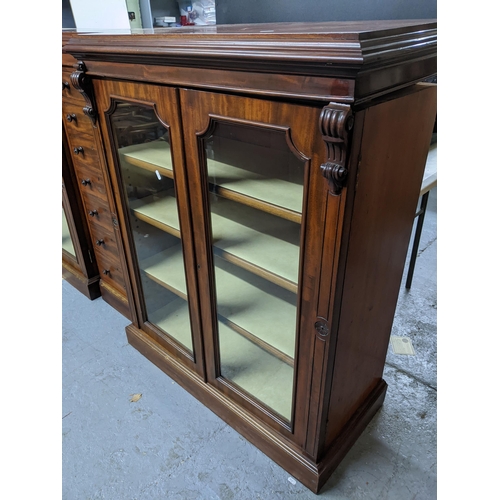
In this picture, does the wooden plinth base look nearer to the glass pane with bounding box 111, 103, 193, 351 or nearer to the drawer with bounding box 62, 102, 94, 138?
the glass pane with bounding box 111, 103, 193, 351

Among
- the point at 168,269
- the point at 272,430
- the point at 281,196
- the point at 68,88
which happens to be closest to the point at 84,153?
the point at 68,88

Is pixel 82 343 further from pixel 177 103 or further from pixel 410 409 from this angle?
pixel 410 409

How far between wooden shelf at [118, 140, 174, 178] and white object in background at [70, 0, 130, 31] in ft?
Result: 6.52

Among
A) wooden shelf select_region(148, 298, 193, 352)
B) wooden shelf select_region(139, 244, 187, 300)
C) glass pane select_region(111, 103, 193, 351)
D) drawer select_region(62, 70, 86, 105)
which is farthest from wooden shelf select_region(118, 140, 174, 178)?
wooden shelf select_region(148, 298, 193, 352)

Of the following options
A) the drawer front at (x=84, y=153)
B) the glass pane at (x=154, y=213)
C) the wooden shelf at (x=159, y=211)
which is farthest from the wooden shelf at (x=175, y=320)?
the drawer front at (x=84, y=153)

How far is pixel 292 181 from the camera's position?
918mm

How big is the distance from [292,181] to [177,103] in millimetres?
360

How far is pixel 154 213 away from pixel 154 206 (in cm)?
3

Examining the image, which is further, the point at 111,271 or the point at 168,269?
the point at 111,271

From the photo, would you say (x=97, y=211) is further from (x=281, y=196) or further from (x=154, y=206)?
(x=281, y=196)

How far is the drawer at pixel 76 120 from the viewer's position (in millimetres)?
1521

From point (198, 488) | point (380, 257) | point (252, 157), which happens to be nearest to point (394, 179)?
point (380, 257)

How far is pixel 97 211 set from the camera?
1.77 metres

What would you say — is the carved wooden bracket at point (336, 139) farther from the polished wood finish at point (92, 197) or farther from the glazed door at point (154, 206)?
the polished wood finish at point (92, 197)
